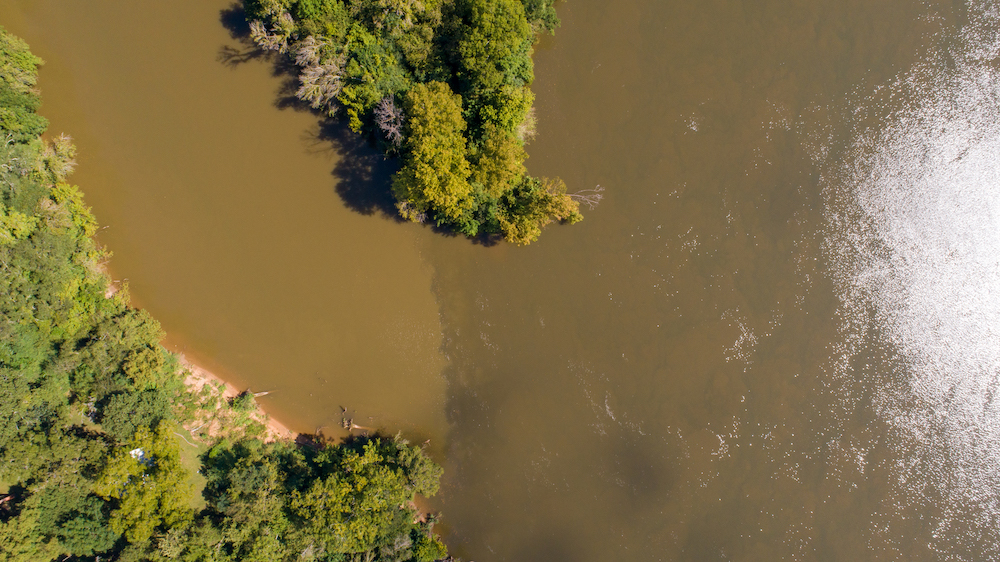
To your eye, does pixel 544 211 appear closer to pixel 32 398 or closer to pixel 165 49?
pixel 165 49

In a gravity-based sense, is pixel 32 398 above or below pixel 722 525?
above

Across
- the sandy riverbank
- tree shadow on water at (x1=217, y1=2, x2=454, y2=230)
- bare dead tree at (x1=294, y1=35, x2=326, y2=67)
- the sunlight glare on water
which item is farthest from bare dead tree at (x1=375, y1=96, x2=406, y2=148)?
the sunlight glare on water

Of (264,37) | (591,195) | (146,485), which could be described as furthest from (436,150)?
(146,485)

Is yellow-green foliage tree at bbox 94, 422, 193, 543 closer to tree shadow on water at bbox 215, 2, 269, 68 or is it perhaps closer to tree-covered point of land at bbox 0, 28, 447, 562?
tree-covered point of land at bbox 0, 28, 447, 562

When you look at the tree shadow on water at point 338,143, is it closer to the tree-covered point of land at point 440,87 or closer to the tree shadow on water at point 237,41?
the tree shadow on water at point 237,41

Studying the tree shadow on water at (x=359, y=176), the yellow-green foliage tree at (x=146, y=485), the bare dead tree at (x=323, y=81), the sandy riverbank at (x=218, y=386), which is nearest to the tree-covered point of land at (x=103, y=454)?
the yellow-green foliage tree at (x=146, y=485)

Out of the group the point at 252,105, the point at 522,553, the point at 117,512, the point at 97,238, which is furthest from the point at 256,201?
the point at 522,553
